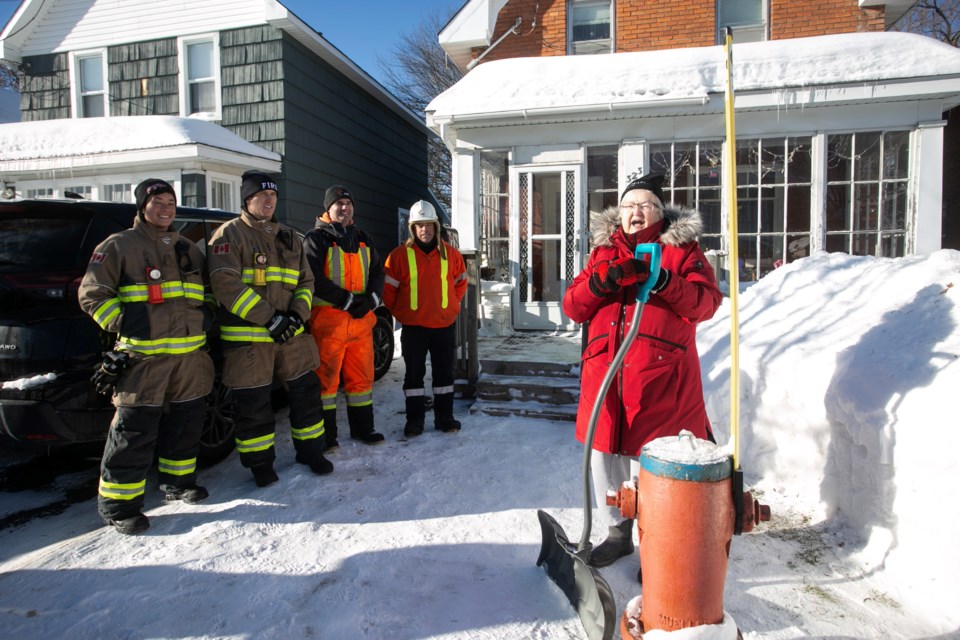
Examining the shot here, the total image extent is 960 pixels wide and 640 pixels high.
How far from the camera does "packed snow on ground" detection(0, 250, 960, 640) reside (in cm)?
242

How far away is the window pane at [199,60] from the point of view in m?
10.5

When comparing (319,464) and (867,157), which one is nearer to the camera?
(319,464)

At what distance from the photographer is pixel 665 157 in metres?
7.84

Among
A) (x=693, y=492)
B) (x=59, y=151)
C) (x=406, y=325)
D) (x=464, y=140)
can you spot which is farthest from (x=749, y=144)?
(x=59, y=151)

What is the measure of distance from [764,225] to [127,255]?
7.30 meters

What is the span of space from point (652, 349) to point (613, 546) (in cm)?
97

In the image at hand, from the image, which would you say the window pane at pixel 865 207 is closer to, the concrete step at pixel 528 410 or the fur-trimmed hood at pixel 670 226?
the concrete step at pixel 528 410

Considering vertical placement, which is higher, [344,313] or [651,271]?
[651,271]

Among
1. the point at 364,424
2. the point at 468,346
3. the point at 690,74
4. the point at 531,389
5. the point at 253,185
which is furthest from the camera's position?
the point at 690,74

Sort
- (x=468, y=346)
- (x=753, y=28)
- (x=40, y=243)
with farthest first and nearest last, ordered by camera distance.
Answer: (x=753, y=28), (x=468, y=346), (x=40, y=243)

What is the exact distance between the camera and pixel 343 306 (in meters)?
4.14

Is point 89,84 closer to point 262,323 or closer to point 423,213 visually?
point 423,213

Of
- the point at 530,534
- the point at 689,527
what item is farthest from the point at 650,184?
the point at 530,534

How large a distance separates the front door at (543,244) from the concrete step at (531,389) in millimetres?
2447
